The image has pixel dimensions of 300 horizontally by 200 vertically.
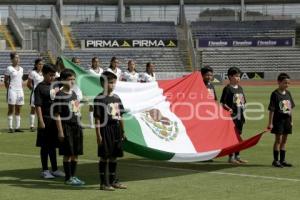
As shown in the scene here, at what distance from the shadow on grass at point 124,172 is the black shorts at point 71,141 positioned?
0.51 m

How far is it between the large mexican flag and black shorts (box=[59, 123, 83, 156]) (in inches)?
28.0

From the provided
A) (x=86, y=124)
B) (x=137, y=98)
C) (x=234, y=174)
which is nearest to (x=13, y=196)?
(x=137, y=98)

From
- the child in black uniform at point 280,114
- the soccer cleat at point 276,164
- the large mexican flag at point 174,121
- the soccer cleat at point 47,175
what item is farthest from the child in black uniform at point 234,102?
the soccer cleat at point 47,175

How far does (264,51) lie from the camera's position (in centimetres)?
5231

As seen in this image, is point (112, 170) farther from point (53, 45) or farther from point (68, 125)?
point (53, 45)

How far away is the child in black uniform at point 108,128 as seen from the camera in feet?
27.2

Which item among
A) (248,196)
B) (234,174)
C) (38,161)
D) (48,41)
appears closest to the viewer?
(248,196)

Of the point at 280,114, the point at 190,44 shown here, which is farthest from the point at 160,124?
the point at 190,44

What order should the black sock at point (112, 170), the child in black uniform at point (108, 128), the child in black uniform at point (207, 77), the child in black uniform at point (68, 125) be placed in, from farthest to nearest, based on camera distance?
the child in black uniform at point (207, 77) → the child in black uniform at point (68, 125) → the black sock at point (112, 170) → the child in black uniform at point (108, 128)

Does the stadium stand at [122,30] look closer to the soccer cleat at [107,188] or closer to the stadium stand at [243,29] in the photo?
the stadium stand at [243,29]

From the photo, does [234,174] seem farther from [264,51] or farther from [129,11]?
[129,11]

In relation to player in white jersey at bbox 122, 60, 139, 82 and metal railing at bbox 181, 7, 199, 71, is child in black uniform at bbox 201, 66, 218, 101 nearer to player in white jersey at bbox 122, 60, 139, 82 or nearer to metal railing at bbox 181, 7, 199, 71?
player in white jersey at bbox 122, 60, 139, 82

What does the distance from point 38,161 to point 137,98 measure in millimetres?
2350

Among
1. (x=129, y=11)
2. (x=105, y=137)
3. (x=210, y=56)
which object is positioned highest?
(x=129, y=11)
